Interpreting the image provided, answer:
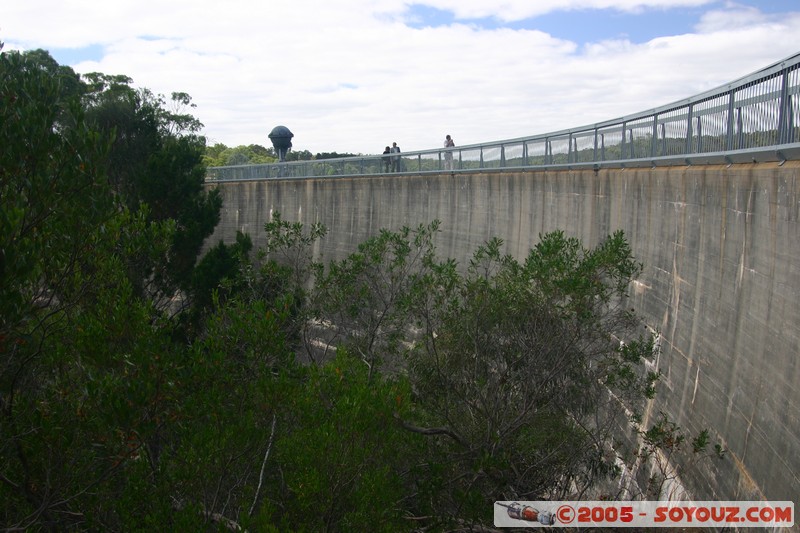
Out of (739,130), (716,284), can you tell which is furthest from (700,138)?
(716,284)

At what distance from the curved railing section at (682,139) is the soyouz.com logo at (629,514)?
3.49 metres

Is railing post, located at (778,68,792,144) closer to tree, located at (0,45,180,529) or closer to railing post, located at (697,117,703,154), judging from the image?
railing post, located at (697,117,703,154)

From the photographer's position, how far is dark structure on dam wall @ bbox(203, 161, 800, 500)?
7965 millimetres

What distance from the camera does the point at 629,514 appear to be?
9.56 m

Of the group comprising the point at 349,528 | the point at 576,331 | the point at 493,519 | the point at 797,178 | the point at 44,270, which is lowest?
the point at 493,519

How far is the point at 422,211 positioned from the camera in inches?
915

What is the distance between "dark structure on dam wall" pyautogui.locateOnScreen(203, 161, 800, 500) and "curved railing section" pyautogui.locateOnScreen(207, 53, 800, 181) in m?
0.21

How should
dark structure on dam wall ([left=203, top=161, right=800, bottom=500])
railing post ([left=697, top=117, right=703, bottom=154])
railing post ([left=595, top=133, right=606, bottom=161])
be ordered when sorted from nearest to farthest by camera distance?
dark structure on dam wall ([left=203, top=161, right=800, bottom=500]) < railing post ([left=697, top=117, right=703, bottom=154]) < railing post ([left=595, top=133, right=606, bottom=161])

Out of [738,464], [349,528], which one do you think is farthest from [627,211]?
[349,528]

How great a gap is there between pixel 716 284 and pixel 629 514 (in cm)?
288

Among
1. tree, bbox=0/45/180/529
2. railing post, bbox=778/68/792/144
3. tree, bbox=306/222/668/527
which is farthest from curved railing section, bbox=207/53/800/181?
tree, bbox=0/45/180/529

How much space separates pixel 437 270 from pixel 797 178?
526 centimetres

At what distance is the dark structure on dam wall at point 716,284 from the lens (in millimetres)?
7965

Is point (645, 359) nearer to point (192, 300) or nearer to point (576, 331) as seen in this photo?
point (576, 331)
